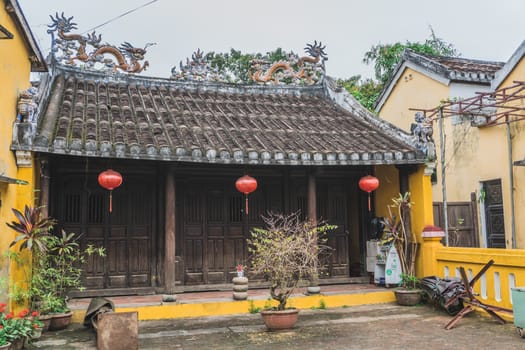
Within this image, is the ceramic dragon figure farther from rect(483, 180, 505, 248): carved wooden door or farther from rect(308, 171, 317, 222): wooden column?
rect(483, 180, 505, 248): carved wooden door

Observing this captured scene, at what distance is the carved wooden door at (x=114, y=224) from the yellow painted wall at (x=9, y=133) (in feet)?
5.46

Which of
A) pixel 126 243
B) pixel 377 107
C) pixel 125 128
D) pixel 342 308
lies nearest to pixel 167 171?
pixel 125 128

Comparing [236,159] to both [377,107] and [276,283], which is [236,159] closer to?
[276,283]

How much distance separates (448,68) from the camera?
13.5m

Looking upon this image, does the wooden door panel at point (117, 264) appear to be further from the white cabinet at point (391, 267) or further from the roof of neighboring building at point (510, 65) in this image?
the roof of neighboring building at point (510, 65)

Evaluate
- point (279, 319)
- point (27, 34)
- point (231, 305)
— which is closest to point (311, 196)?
point (231, 305)

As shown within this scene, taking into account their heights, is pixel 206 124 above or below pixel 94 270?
above

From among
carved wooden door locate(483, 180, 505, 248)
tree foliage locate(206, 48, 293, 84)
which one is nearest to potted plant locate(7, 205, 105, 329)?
carved wooden door locate(483, 180, 505, 248)

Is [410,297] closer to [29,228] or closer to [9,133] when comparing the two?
[29,228]

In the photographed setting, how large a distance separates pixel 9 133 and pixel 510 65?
377 inches

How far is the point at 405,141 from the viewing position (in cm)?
952

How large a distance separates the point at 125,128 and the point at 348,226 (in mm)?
5017

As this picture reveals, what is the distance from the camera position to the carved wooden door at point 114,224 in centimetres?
898

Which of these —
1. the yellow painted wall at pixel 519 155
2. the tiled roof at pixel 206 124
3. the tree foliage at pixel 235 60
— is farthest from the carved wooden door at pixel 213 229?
the tree foliage at pixel 235 60
